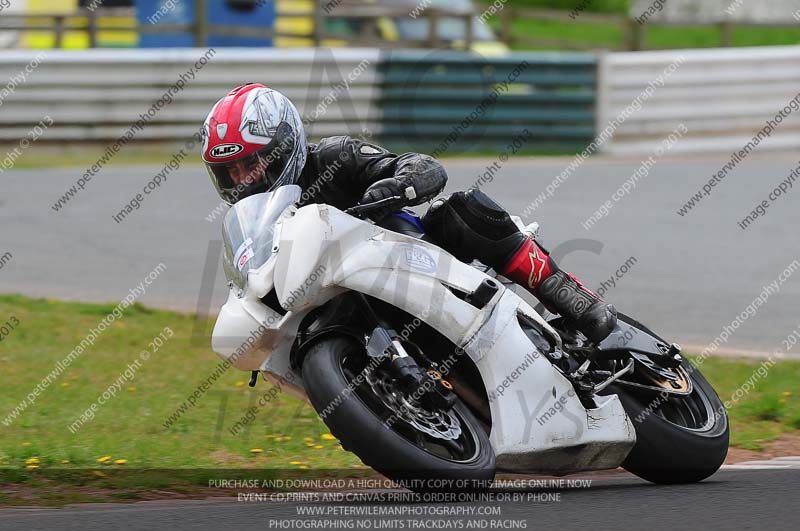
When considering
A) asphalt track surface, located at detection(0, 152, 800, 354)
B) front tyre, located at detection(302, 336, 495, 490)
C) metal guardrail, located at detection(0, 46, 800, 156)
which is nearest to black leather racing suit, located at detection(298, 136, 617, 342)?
front tyre, located at detection(302, 336, 495, 490)

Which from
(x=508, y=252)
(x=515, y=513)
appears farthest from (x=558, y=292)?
(x=515, y=513)

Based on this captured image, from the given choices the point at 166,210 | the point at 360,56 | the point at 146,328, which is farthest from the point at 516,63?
the point at 146,328

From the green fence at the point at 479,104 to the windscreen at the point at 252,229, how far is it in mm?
10946

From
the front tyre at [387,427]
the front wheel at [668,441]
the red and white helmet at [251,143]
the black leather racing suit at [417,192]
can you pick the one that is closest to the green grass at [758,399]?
the front wheel at [668,441]

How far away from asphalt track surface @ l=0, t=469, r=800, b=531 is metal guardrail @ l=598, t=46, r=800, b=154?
38.3 feet

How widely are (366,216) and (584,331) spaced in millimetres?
1083

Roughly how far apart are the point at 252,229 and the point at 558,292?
133 cm

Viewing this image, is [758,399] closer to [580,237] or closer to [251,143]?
[251,143]

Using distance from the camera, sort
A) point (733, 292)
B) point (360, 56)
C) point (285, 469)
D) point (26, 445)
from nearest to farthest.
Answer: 1. point (285, 469)
2. point (26, 445)
3. point (733, 292)
4. point (360, 56)

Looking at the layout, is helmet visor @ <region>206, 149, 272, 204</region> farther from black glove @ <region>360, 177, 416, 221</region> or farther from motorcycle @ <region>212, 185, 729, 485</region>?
black glove @ <region>360, 177, 416, 221</region>

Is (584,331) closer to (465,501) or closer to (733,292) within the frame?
(465,501)

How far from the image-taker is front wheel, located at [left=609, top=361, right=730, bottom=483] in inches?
212

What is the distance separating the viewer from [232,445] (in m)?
6.52

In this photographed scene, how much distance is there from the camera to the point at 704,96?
16.8 metres
